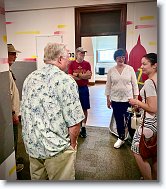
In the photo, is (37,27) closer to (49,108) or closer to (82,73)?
(82,73)

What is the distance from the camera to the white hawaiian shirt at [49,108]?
0.97 metres

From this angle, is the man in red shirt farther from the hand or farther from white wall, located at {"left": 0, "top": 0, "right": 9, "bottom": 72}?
white wall, located at {"left": 0, "top": 0, "right": 9, "bottom": 72}

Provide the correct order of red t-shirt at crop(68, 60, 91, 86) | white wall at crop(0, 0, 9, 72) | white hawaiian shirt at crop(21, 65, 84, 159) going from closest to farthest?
white hawaiian shirt at crop(21, 65, 84, 159) < white wall at crop(0, 0, 9, 72) < red t-shirt at crop(68, 60, 91, 86)

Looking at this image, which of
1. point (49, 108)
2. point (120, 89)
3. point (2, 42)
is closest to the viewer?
point (49, 108)

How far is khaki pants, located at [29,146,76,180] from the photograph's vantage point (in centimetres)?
105

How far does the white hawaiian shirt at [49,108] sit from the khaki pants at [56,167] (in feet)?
0.17

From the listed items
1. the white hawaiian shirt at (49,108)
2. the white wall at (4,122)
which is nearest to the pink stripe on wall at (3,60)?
the white wall at (4,122)

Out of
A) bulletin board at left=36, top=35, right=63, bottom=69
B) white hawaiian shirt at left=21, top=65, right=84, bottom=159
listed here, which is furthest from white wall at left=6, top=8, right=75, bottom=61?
white hawaiian shirt at left=21, top=65, right=84, bottom=159

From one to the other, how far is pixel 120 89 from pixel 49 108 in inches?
21.7

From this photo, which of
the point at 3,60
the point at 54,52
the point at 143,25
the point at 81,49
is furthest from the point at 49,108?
the point at 143,25

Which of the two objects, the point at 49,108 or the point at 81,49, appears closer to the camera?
the point at 49,108

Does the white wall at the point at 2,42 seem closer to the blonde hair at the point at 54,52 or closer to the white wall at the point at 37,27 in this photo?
the white wall at the point at 37,27

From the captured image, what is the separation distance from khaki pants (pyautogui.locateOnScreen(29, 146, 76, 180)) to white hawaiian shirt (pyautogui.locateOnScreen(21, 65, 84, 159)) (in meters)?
0.05

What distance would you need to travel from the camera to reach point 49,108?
97 centimetres
